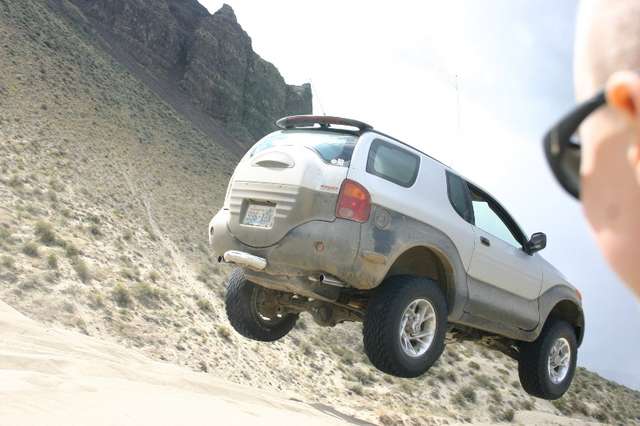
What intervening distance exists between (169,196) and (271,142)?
28479 millimetres

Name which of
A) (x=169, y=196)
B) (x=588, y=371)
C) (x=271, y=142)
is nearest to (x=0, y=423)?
(x=271, y=142)

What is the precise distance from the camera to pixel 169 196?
33469mm

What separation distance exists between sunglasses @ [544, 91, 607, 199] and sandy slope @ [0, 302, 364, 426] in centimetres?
315

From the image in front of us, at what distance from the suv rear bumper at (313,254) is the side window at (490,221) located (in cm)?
166

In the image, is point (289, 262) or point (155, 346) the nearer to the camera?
point (289, 262)

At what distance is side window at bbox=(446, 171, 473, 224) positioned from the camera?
6.01 meters

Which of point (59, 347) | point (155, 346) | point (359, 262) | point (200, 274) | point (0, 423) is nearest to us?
point (0, 423)

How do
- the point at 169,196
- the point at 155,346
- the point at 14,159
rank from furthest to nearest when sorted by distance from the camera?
the point at 169,196, the point at 14,159, the point at 155,346

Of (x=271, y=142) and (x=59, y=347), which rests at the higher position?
(x=271, y=142)

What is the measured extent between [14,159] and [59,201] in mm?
3579

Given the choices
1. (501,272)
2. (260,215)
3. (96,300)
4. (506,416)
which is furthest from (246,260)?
(506,416)

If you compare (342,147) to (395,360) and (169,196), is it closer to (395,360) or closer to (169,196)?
(395,360)

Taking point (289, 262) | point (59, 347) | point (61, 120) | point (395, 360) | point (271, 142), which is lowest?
point (59, 347)

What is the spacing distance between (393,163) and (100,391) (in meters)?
2.88
